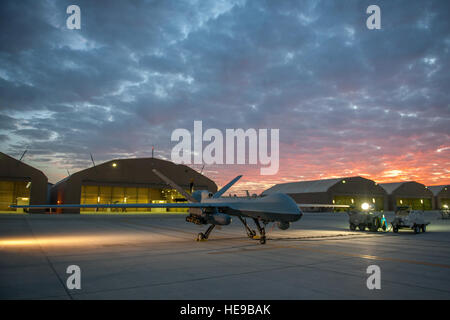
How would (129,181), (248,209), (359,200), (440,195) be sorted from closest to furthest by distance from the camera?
1. (248,209)
2. (129,181)
3. (359,200)
4. (440,195)

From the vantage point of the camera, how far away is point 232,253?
11.9 m

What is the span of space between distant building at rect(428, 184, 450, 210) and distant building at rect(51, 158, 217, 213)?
8900cm

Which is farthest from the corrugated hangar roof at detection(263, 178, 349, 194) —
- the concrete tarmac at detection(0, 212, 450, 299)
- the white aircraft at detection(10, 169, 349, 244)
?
the concrete tarmac at detection(0, 212, 450, 299)

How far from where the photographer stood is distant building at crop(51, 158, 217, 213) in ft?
187

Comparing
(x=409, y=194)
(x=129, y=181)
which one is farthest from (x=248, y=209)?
(x=409, y=194)

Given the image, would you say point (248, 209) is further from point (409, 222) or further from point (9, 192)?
point (9, 192)

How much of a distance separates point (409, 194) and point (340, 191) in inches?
1291

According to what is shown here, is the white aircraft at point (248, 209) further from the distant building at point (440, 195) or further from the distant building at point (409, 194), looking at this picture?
the distant building at point (440, 195)

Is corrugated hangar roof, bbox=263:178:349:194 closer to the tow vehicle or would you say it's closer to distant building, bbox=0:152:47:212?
the tow vehicle

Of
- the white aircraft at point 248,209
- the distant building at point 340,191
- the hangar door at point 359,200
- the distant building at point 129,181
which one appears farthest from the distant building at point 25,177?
the hangar door at point 359,200

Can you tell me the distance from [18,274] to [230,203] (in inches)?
366

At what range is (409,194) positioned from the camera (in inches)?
3878
